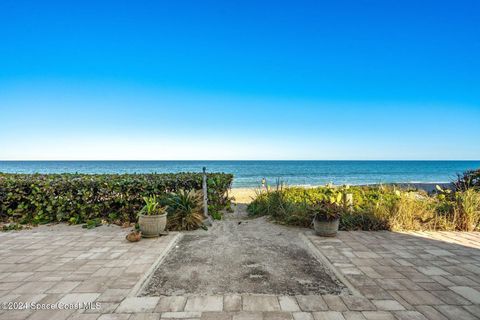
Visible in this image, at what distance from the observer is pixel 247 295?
2.98m

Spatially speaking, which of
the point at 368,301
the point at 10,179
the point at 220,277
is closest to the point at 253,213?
the point at 220,277

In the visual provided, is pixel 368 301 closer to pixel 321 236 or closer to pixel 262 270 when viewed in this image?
pixel 262 270

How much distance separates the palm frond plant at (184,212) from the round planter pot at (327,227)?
260 cm

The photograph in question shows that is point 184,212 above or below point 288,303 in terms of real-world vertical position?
above

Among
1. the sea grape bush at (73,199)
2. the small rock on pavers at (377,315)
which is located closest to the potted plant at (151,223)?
the sea grape bush at (73,199)

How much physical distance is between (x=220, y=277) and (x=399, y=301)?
6.79 feet

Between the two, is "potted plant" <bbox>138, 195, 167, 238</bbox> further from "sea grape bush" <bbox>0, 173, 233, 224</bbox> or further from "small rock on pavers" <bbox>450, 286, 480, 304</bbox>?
"small rock on pavers" <bbox>450, 286, 480, 304</bbox>

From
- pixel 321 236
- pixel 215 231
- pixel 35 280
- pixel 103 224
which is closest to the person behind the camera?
pixel 35 280

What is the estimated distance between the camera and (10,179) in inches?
265

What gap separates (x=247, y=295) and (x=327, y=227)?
2.86m

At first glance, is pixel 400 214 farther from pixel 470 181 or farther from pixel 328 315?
pixel 470 181

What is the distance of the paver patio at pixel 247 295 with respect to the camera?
2645 millimetres

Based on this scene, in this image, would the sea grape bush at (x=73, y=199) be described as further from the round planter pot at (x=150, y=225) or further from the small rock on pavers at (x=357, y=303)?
the small rock on pavers at (x=357, y=303)

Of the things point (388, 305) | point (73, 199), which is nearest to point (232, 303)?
point (388, 305)
